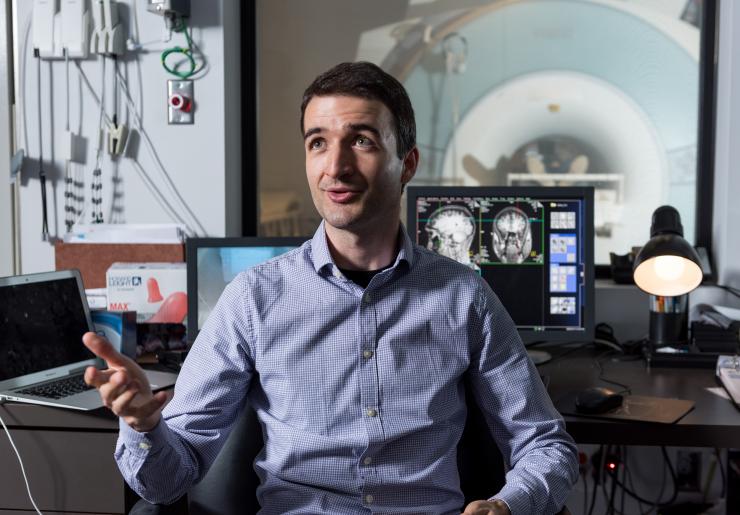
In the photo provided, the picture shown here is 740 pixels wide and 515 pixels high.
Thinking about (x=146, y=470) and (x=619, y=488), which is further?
(x=619, y=488)

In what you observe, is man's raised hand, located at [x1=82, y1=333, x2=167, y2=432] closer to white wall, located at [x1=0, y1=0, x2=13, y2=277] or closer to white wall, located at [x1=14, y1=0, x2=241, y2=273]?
white wall, located at [x1=14, y1=0, x2=241, y2=273]

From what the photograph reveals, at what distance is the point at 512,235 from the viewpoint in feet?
7.43

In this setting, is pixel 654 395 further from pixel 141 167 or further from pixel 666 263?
pixel 141 167

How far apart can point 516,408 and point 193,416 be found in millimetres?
575

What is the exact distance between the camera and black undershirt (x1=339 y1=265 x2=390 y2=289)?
60.8 inches

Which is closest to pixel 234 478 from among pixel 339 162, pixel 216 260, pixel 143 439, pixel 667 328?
pixel 143 439

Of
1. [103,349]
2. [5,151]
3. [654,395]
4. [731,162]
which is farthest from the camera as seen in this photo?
[5,151]

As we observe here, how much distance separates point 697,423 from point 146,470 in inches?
42.5

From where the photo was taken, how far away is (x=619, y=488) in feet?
8.87

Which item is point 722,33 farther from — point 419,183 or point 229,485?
point 229,485

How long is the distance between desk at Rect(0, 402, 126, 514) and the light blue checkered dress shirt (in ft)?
1.27

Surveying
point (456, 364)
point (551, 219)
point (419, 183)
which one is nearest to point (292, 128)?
point (419, 183)

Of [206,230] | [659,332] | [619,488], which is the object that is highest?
[206,230]

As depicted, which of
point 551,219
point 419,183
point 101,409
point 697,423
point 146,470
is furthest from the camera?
point 419,183
